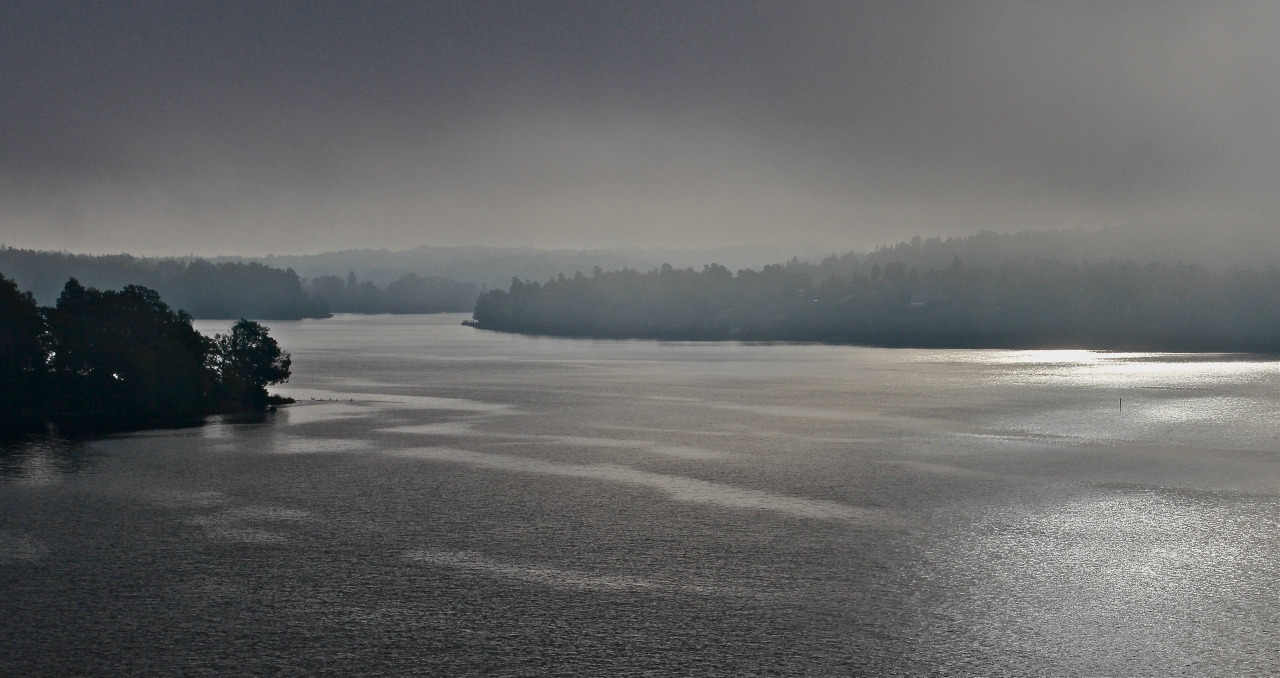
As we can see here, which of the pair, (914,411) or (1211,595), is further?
(914,411)

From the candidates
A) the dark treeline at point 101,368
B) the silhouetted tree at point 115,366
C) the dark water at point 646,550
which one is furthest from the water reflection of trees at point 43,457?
the silhouetted tree at point 115,366

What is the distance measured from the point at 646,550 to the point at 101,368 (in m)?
74.3

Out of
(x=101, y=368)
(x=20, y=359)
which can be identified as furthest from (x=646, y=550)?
(x=20, y=359)

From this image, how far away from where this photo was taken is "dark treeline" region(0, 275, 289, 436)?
286 ft

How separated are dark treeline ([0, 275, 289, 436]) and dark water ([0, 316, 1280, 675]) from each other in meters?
12.9

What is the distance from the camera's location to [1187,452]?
66812mm

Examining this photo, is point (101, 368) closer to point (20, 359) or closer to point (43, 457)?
point (20, 359)

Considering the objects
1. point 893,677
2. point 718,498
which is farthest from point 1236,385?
point 893,677

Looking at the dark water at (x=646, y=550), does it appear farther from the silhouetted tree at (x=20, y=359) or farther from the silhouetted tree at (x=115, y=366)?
the silhouetted tree at (x=20, y=359)

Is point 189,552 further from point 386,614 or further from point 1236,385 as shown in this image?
point 1236,385

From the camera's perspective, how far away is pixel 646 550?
3762 centimetres

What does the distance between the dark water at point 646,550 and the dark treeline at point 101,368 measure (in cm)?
1286

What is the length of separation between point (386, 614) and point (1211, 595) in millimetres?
27108

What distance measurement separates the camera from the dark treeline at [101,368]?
87.2m
